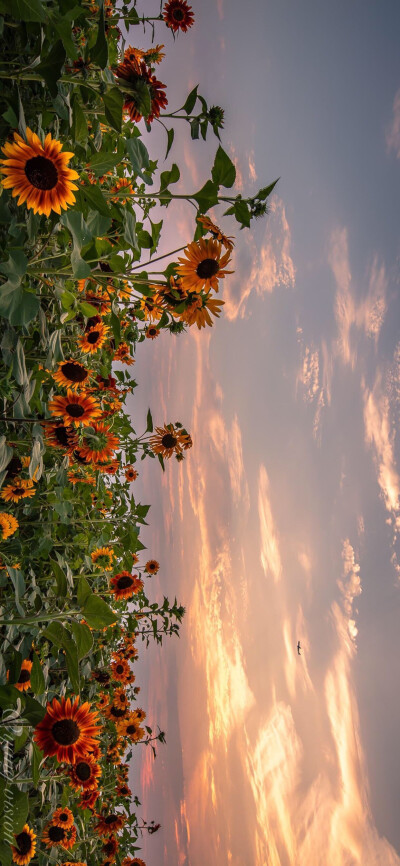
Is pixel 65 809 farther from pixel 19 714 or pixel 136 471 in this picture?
pixel 136 471

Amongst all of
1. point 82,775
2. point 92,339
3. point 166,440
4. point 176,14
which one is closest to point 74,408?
point 92,339

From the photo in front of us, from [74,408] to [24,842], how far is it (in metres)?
2.00

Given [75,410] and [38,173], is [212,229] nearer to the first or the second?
[38,173]

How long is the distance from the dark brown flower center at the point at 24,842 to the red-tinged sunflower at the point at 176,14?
4.33 meters

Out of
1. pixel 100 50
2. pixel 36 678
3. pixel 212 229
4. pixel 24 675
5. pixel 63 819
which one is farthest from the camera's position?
pixel 63 819

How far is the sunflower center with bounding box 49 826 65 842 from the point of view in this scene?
238 centimetres

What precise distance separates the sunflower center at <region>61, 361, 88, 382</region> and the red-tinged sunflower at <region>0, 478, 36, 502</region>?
0.48 meters

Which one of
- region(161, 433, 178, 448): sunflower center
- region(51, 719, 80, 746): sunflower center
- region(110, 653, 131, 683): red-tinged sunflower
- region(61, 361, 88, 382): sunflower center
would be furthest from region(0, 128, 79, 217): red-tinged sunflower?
region(110, 653, 131, 683): red-tinged sunflower

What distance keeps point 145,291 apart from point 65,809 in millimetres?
3004

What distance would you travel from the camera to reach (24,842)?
199 centimetres

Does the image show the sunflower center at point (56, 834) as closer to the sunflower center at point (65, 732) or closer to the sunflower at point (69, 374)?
the sunflower center at point (65, 732)

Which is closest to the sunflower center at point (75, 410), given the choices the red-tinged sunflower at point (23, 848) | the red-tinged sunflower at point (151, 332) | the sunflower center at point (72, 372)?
the sunflower center at point (72, 372)

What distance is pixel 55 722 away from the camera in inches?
60.5

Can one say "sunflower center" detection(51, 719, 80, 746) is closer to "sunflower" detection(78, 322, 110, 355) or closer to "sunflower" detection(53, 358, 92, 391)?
"sunflower" detection(53, 358, 92, 391)
